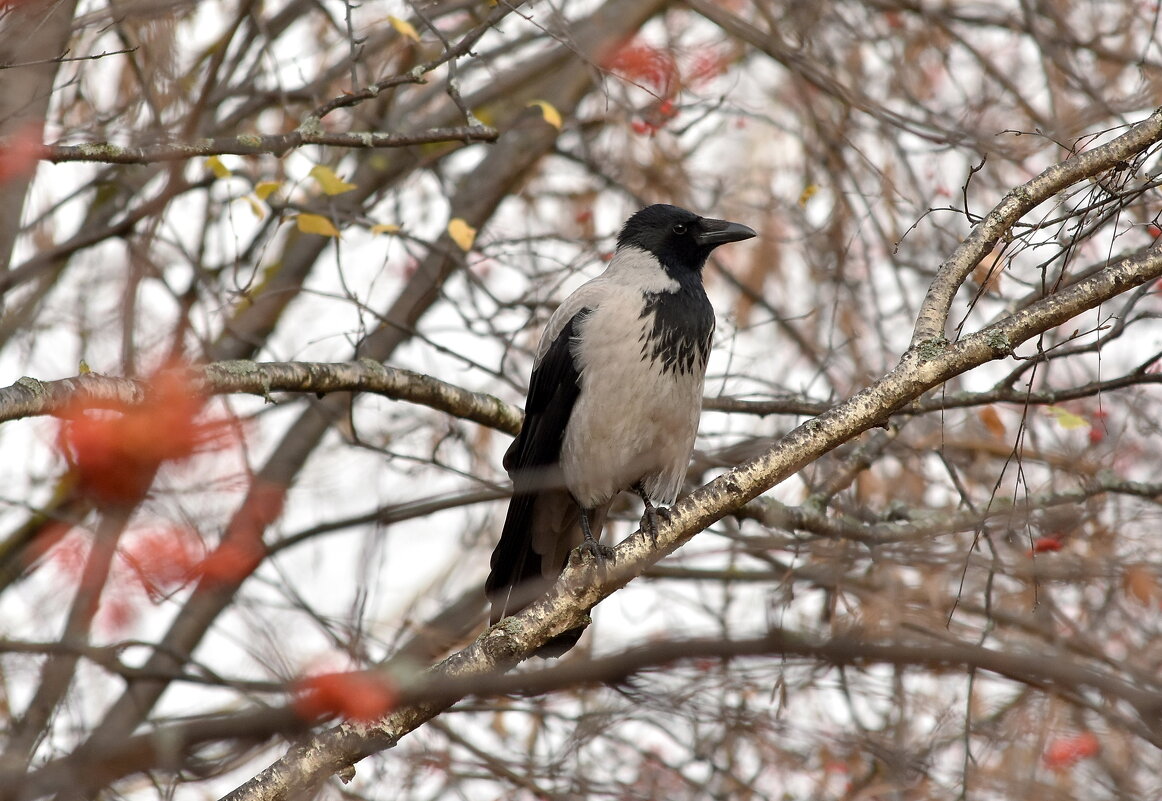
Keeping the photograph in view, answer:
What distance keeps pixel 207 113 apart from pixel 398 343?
4.91 feet

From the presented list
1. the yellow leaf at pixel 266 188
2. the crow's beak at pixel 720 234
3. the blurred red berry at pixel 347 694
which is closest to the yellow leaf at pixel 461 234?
the yellow leaf at pixel 266 188

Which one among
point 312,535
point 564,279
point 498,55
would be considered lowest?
point 312,535

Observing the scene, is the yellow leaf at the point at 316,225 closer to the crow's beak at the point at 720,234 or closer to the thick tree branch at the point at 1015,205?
the crow's beak at the point at 720,234

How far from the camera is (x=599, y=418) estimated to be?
4.84 meters

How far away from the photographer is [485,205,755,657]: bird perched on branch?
478 cm

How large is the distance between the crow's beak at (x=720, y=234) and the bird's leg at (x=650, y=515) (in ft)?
3.80

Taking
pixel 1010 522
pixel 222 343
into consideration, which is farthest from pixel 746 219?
pixel 1010 522

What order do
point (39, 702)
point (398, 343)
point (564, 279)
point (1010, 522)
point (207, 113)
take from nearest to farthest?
point (1010, 522) < point (39, 702) < point (564, 279) < point (207, 113) < point (398, 343)

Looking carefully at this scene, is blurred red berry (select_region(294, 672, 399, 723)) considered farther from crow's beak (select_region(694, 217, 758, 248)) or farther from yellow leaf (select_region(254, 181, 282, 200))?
crow's beak (select_region(694, 217, 758, 248))

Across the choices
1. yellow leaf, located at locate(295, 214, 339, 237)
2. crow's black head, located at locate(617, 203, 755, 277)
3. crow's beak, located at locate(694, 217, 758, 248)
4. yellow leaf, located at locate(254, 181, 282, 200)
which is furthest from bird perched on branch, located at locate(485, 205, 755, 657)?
yellow leaf, located at locate(254, 181, 282, 200)

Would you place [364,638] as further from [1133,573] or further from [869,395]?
[1133,573]

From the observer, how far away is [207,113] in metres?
6.10

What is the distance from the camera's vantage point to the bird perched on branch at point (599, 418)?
4.78 metres

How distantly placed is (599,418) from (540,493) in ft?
1.42
